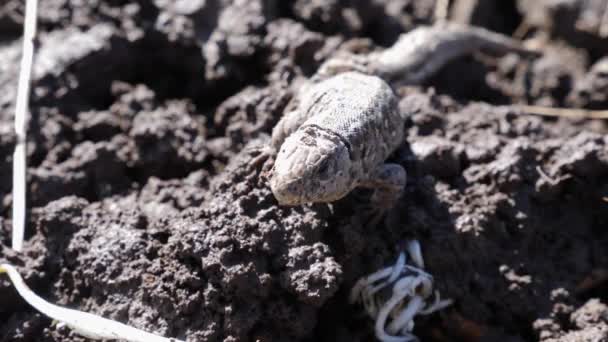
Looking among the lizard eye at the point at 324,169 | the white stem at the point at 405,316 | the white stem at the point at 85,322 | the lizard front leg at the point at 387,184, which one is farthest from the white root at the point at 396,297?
the white stem at the point at 85,322

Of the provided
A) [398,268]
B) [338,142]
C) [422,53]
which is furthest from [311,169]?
[422,53]

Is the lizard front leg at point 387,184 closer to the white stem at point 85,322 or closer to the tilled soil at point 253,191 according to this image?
the tilled soil at point 253,191

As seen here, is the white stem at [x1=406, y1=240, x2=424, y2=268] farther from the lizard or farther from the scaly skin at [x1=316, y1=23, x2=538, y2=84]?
the scaly skin at [x1=316, y1=23, x2=538, y2=84]

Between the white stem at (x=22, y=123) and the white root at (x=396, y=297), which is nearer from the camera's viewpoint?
the white root at (x=396, y=297)

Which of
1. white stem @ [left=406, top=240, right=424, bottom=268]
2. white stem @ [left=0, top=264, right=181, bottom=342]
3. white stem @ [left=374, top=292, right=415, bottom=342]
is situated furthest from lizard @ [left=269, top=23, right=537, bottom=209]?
white stem @ [left=0, top=264, right=181, bottom=342]

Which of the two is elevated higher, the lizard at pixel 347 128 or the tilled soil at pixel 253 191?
the lizard at pixel 347 128

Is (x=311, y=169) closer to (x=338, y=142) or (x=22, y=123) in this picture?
(x=338, y=142)

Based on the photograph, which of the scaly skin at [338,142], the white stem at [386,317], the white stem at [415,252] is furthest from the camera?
the white stem at [415,252]
